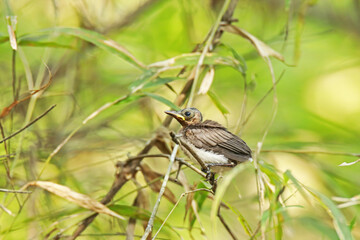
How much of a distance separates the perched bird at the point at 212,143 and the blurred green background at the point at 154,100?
0.31 meters

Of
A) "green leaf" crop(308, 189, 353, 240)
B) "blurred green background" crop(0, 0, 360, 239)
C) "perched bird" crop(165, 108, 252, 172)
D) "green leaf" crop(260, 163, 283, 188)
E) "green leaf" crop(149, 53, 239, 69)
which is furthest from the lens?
"blurred green background" crop(0, 0, 360, 239)

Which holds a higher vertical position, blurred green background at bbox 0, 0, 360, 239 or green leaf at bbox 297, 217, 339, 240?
blurred green background at bbox 0, 0, 360, 239

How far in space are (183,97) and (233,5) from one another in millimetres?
406

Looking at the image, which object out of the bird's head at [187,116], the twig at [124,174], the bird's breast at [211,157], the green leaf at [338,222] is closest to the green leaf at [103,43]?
the twig at [124,174]

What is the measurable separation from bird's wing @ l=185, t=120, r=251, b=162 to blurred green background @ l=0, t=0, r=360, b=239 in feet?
1.05

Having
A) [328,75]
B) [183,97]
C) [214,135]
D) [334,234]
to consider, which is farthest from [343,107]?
[334,234]

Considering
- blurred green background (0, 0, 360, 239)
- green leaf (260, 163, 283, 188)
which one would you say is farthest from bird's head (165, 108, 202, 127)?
green leaf (260, 163, 283, 188)

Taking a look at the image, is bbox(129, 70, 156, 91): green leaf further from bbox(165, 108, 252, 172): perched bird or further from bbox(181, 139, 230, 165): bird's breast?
bbox(181, 139, 230, 165): bird's breast

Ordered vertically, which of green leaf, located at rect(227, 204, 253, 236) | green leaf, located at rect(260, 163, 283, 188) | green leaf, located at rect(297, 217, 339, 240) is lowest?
green leaf, located at rect(297, 217, 339, 240)

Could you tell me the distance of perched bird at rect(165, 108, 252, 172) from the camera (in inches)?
60.1

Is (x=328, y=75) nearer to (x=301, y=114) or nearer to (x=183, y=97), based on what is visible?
(x=301, y=114)

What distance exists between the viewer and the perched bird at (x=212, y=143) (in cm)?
153

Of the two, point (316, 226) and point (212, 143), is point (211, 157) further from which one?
point (316, 226)

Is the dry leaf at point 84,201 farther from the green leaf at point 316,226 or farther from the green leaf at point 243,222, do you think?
the green leaf at point 316,226
